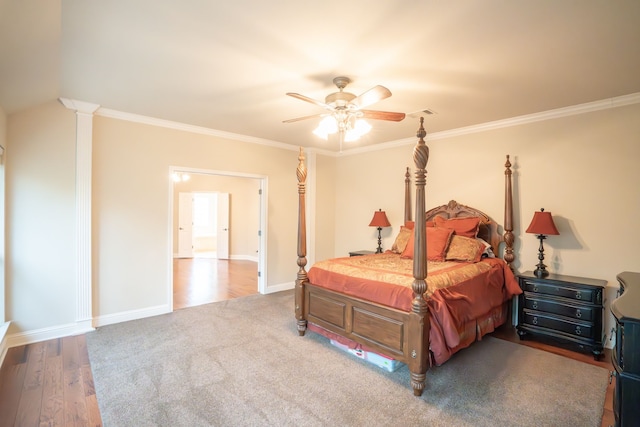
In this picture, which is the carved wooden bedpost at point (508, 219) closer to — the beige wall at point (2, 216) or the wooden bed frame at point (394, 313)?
the wooden bed frame at point (394, 313)

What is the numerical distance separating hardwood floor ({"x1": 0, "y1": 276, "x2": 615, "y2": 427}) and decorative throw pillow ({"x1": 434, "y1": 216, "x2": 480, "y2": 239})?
1244 millimetres

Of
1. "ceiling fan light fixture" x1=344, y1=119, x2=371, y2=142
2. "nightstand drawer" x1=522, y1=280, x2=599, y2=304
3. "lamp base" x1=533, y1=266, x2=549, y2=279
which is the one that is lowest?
"nightstand drawer" x1=522, y1=280, x2=599, y2=304

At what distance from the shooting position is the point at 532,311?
3416 millimetres

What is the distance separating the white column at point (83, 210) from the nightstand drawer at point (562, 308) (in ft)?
16.6

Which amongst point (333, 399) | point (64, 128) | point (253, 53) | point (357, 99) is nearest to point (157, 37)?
point (253, 53)

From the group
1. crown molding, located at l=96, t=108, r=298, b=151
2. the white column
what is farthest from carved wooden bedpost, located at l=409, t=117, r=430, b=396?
the white column

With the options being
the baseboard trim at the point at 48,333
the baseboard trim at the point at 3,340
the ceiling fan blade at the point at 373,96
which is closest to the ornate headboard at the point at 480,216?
the ceiling fan blade at the point at 373,96

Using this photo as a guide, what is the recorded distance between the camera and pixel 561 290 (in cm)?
325

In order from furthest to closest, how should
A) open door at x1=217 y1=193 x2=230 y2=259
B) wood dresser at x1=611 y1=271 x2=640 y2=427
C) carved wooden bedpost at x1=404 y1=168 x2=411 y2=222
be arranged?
open door at x1=217 y1=193 x2=230 y2=259, carved wooden bedpost at x1=404 y1=168 x2=411 y2=222, wood dresser at x1=611 y1=271 x2=640 y2=427

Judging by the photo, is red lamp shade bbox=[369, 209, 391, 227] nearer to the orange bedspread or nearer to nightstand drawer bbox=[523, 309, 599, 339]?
the orange bedspread

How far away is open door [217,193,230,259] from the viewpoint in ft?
29.7

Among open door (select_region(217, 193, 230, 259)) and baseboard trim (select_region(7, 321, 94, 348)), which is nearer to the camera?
baseboard trim (select_region(7, 321, 94, 348))

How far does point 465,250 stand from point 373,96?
231 centimetres

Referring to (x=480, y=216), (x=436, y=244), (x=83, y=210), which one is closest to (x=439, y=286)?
A: (x=436, y=244)
